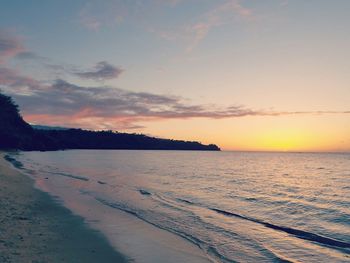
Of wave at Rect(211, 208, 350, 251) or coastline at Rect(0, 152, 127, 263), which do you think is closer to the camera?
coastline at Rect(0, 152, 127, 263)

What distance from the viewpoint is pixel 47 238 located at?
42.7 feet

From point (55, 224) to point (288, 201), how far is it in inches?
834

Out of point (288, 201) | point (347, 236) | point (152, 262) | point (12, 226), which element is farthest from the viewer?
point (288, 201)

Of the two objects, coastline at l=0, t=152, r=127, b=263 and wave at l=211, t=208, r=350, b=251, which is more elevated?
coastline at l=0, t=152, r=127, b=263

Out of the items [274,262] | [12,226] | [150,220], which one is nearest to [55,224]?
[12,226]

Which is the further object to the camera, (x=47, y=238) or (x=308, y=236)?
(x=308, y=236)

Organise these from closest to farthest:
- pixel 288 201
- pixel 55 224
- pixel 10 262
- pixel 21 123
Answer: pixel 10 262, pixel 55 224, pixel 288 201, pixel 21 123

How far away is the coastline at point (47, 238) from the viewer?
35.1 ft

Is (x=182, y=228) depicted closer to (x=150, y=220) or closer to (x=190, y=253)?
(x=150, y=220)

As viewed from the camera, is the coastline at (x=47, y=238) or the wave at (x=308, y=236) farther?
the wave at (x=308, y=236)

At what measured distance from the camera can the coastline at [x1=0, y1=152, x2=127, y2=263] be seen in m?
10.7

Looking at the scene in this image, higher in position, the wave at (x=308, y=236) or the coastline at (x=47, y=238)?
the coastline at (x=47, y=238)

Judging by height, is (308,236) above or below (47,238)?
below

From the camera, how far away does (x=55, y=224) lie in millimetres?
16266
